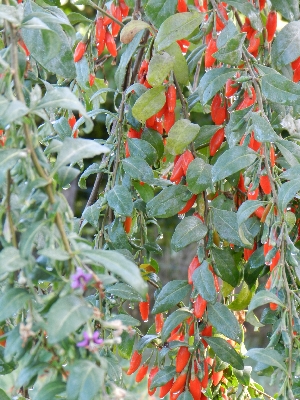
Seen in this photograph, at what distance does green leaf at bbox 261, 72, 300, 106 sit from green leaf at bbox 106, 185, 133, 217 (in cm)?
29

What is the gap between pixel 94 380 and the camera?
0.56 m

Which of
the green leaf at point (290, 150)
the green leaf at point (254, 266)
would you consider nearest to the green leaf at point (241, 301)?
the green leaf at point (254, 266)

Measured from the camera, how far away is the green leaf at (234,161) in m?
0.90

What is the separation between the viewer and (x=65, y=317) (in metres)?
0.55

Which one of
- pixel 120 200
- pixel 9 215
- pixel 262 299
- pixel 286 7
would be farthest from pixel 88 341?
pixel 286 7

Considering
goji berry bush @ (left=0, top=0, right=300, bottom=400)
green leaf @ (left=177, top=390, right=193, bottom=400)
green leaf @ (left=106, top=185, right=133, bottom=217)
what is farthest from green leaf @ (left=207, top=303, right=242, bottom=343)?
green leaf @ (left=106, top=185, right=133, bottom=217)

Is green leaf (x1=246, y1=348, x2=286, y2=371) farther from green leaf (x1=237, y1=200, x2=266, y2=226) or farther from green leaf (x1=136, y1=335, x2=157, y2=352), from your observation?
green leaf (x1=136, y1=335, x2=157, y2=352)

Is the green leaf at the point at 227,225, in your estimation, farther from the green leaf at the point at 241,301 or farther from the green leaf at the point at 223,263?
the green leaf at the point at 241,301

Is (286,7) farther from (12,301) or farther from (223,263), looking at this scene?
(12,301)

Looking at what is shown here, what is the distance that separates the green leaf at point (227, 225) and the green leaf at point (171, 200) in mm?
62

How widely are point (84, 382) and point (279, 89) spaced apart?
56 centimetres

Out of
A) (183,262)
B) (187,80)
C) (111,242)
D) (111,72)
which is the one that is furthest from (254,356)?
(183,262)

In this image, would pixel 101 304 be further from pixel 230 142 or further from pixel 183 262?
pixel 183 262

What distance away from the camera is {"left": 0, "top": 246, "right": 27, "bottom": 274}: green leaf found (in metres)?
0.58
